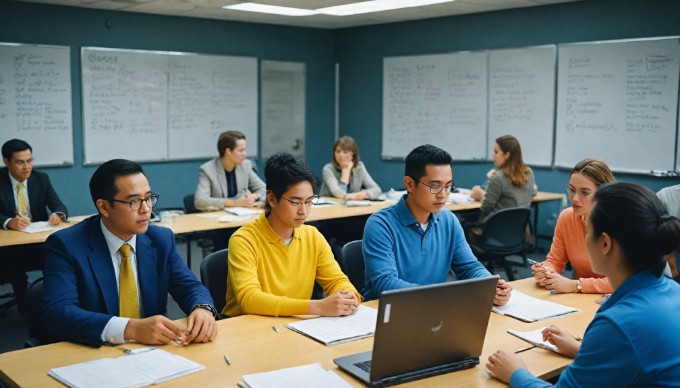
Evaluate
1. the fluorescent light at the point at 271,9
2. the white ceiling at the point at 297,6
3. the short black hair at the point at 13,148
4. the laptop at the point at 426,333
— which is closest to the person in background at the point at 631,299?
the laptop at the point at 426,333

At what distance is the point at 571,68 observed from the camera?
652 cm

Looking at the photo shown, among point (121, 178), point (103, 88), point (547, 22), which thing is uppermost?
point (547, 22)

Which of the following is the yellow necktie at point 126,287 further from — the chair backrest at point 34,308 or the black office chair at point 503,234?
the black office chair at point 503,234

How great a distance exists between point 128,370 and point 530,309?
A: 4.85ft

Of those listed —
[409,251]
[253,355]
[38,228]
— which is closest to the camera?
[253,355]

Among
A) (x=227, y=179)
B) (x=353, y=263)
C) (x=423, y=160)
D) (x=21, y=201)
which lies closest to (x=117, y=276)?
(x=353, y=263)

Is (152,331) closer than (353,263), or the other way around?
(152,331)

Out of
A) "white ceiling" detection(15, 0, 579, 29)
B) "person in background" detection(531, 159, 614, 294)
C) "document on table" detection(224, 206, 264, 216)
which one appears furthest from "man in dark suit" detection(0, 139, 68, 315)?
"person in background" detection(531, 159, 614, 294)

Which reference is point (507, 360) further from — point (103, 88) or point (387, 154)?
point (387, 154)

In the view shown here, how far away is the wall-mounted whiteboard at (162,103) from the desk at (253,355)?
501cm

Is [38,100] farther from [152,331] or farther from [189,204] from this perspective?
[152,331]

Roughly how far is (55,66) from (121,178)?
4.70 meters

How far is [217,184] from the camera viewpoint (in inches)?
217

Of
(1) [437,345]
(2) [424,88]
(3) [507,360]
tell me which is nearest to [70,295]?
(1) [437,345]
